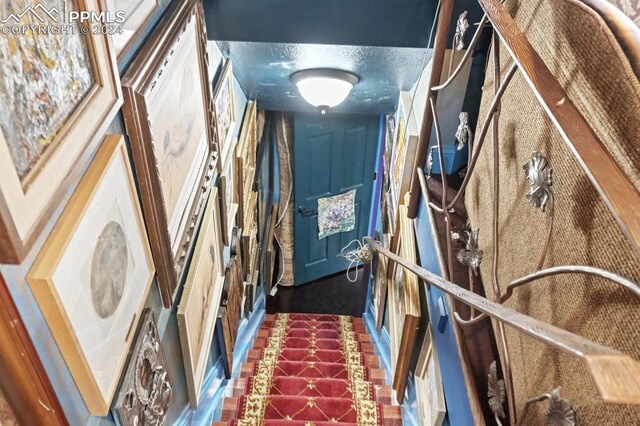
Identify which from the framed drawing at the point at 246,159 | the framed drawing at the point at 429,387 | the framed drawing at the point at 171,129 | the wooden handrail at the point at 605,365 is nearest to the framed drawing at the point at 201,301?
the framed drawing at the point at 171,129

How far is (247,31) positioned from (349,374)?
2.71 m

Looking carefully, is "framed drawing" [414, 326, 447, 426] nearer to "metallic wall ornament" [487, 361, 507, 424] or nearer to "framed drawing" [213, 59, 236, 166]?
"metallic wall ornament" [487, 361, 507, 424]

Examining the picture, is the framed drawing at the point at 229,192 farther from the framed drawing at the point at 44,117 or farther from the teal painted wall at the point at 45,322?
the framed drawing at the point at 44,117

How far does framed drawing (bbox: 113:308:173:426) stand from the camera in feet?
4.54

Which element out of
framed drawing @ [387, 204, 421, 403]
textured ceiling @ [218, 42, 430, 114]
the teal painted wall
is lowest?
the teal painted wall

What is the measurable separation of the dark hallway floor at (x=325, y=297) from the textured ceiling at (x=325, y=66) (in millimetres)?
2757

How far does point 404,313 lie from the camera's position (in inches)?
97.4

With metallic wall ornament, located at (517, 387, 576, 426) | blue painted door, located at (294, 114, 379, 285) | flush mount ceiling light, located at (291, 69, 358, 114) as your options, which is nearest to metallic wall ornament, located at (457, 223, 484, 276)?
metallic wall ornament, located at (517, 387, 576, 426)

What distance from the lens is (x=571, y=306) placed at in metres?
0.97

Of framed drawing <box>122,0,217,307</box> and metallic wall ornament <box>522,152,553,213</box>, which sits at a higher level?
framed drawing <box>122,0,217,307</box>

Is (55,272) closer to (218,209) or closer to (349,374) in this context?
(218,209)

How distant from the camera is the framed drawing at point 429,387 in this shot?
1919 millimetres

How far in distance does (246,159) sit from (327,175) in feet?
6.65

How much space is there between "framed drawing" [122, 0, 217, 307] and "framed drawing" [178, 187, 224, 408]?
13 cm
